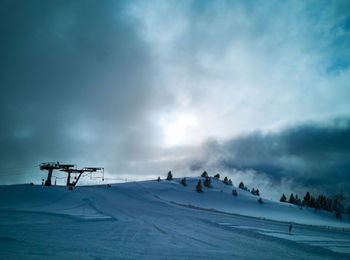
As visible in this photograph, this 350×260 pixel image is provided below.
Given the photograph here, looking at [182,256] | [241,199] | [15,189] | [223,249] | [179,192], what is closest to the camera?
[182,256]

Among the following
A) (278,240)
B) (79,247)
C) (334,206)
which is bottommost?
(334,206)

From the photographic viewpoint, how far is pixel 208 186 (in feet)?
316

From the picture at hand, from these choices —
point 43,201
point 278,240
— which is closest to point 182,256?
point 278,240

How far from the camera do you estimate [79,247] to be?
10023 millimetres

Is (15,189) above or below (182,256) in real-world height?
below

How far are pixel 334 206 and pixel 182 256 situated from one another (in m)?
145

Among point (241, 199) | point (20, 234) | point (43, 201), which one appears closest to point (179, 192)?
point (241, 199)

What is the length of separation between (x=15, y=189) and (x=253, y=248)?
142 ft

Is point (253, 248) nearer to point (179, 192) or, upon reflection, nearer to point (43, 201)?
point (43, 201)

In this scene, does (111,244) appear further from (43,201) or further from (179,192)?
(179,192)

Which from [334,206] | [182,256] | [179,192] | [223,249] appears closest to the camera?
[182,256]

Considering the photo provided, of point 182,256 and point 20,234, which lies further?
point 20,234

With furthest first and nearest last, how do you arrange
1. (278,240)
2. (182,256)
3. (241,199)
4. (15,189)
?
(241,199)
(15,189)
(278,240)
(182,256)

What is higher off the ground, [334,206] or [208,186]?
[208,186]
